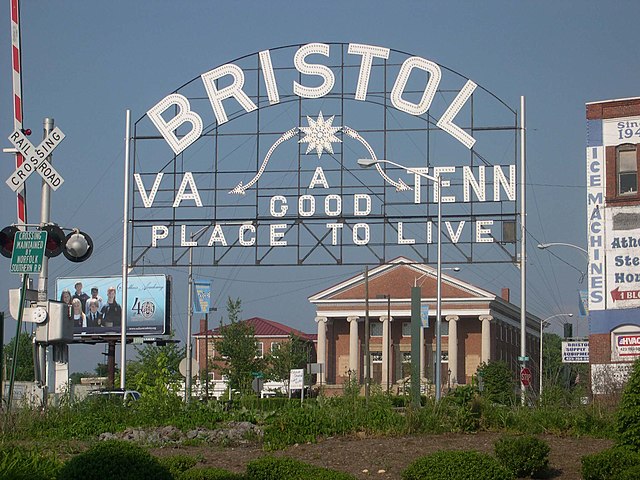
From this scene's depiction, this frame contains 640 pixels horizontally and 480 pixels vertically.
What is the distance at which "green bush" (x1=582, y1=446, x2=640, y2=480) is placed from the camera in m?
12.9

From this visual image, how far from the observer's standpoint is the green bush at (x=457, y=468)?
12.4 meters

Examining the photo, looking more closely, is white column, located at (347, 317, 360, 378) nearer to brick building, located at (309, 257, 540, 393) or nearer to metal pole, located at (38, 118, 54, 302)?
brick building, located at (309, 257, 540, 393)

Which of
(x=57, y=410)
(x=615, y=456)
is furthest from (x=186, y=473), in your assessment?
(x=57, y=410)

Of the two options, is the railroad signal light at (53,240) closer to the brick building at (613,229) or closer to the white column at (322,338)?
the brick building at (613,229)

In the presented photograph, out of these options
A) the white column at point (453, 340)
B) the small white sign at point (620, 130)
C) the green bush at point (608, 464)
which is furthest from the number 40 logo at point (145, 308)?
the green bush at point (608, 464)

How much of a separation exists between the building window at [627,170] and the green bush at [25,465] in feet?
99.1

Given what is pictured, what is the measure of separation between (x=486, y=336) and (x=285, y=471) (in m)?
71.9

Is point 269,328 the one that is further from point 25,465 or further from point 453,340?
point 25,465

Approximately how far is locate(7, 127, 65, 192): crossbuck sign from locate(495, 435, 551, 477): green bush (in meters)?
7.85

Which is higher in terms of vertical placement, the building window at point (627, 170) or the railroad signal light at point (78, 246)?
the building window at point (627, 170)

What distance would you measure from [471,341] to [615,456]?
243 feet

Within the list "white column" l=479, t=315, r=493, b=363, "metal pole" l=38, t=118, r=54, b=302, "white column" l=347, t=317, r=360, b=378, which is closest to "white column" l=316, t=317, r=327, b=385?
"white column" l=347, t=317, r=360, b=378

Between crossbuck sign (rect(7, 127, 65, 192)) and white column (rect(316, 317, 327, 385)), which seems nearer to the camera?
crossbuck sign (rect(7, 127, 65, 192))

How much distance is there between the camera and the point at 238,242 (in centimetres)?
4081
